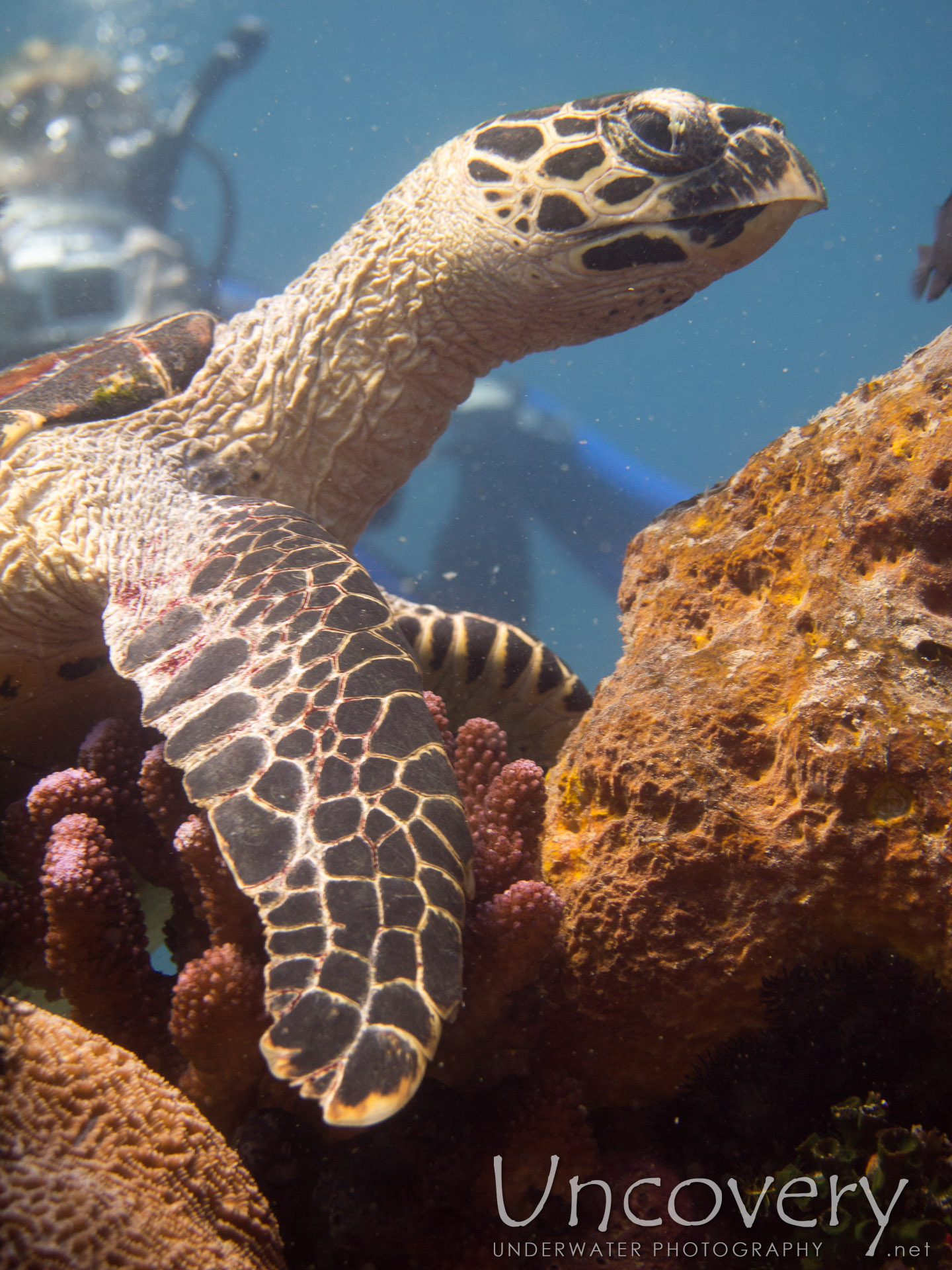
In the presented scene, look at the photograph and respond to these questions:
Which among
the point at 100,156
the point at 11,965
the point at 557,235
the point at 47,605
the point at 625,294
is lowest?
the point at 11,965

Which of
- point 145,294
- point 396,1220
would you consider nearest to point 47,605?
point 396,1220

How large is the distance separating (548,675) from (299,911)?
1860 mm

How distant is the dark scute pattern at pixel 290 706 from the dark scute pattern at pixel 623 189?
6.29 ft

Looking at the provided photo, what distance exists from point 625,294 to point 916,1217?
2533 millimetres

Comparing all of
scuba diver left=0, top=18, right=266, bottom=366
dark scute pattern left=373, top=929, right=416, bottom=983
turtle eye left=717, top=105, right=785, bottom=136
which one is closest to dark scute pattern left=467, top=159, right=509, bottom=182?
turtle eye left=717, top=105, right=785, bottom=136

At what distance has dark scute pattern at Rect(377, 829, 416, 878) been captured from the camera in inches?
41.7

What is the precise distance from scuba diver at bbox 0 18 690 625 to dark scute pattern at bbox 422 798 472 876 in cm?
710

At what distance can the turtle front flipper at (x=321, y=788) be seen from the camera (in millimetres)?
896

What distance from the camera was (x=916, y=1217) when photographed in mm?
1044

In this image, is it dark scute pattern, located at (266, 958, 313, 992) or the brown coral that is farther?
dark scute pattern, located at (266, 958, 313, 992)

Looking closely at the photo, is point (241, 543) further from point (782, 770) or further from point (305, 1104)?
point (782, 770)

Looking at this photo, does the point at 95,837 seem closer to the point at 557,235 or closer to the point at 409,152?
the point at 557,235

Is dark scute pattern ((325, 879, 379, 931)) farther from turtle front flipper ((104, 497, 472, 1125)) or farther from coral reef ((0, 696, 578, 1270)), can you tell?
coral reef ((0, 696, 578, 1270))

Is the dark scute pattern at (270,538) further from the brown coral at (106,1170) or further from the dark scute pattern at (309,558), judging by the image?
the brown coral at (106,1170)
